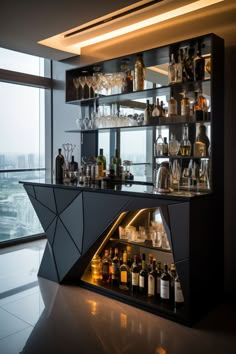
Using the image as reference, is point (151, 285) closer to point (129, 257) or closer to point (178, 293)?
point (178, 293)

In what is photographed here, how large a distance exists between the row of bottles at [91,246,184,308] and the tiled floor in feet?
0.63

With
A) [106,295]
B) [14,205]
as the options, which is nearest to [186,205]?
[106,295]

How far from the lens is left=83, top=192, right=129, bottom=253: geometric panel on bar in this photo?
9.84ft

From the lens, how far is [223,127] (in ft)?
10.0

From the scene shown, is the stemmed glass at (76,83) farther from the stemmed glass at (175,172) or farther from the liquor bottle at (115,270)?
the liquor bottle at (115,270)

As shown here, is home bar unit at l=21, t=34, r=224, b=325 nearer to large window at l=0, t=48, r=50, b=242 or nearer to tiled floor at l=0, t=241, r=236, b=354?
tiled floor at l=0, t=241, r=236, b=354

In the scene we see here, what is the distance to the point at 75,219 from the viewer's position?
3.36m

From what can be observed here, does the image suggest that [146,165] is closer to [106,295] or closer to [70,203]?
[70,203]

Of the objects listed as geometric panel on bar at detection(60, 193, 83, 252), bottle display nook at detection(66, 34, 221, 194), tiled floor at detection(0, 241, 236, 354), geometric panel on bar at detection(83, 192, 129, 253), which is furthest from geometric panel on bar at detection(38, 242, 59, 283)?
bottle display nook at detection(66, 34, 221, 194)

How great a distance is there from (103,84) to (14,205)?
2614 mm

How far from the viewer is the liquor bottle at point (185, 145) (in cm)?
320

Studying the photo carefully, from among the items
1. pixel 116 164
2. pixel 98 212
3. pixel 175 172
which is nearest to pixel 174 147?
pixel 175 172

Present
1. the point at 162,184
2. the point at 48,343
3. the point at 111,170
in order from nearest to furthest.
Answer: the point at 48,343 < the point at 162,184 < the point at 111,170

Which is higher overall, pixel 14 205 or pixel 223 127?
pixel 223 127
